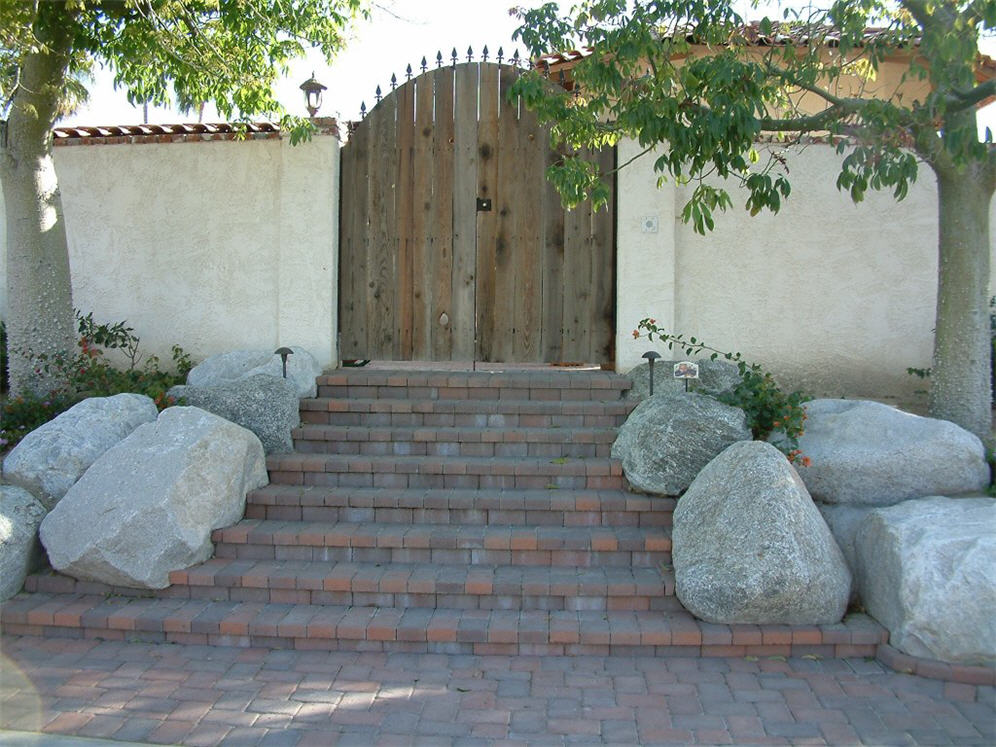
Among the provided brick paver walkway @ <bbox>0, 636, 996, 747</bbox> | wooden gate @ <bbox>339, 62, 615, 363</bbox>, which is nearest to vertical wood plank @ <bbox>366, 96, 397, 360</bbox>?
wooden gate @ <bbox>339, 62, 615, 363</bbox>

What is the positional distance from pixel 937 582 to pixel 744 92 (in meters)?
2.78

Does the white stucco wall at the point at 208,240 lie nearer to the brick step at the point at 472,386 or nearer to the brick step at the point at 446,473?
the brick step at the point at 472,386

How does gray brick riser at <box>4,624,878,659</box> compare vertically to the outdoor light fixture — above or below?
below

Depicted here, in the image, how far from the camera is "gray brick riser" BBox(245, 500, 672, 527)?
4898 millimetres

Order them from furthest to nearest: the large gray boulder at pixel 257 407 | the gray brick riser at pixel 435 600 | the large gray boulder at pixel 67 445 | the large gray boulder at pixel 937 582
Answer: the large gray boulder at pixel 257 407
the large gray boulder at pixel 67 445
the gray brick riser at pixel 435 600
the large gray boulder at pixel 937 582

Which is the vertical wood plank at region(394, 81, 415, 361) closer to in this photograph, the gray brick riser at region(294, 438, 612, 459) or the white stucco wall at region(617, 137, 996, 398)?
the gray brick riser at region(294, 438, 612, 459)

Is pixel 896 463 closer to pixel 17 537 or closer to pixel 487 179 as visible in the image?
pixel 487 179

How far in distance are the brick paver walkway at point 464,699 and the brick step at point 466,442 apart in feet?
5.81

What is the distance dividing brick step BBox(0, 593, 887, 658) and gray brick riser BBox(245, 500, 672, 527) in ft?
2.39

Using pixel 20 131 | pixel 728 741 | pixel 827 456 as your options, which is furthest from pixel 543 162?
pixel 728 741

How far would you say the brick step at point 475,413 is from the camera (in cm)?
580

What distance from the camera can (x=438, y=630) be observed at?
4023mm

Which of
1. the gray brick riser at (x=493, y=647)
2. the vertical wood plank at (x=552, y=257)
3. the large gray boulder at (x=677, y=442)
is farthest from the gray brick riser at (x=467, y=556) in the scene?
the vertical wood plank at (x=552, y=257)

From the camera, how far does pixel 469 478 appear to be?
17.2 feet
